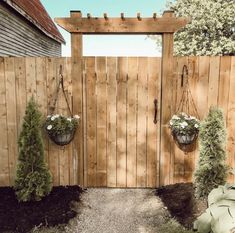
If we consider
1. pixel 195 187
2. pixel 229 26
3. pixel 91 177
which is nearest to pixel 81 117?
pixel 91 177

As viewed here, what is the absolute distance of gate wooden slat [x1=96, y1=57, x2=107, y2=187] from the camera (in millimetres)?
4745

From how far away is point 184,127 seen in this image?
4547mm

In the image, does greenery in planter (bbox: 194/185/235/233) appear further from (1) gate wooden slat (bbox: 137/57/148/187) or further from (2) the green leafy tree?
(2) the green leafy tree

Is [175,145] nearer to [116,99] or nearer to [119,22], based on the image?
[116,99]

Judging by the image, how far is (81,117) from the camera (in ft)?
15.9

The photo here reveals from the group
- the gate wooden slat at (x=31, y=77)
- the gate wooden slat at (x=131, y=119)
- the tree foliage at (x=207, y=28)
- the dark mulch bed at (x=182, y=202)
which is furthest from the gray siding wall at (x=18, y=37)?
the tree foliage at (x=207, y=28)

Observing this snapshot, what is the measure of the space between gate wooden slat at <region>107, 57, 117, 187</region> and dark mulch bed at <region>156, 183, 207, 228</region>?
79cm

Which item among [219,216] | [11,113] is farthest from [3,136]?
[219,216]

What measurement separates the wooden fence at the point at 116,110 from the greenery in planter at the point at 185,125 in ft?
1.01

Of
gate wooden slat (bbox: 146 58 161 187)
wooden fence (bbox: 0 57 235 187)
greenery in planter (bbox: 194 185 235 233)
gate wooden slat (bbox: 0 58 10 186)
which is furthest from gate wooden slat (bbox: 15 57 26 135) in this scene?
greenery in planter (bbox: 194 185 235 233)

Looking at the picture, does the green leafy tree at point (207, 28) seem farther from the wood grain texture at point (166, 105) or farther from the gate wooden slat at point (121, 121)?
the gate wooden slat at point (121, 121)

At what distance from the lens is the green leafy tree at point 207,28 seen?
18.5 m

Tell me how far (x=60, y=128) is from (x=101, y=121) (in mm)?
695

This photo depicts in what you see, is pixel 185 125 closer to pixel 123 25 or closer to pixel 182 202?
pixel 182 202
